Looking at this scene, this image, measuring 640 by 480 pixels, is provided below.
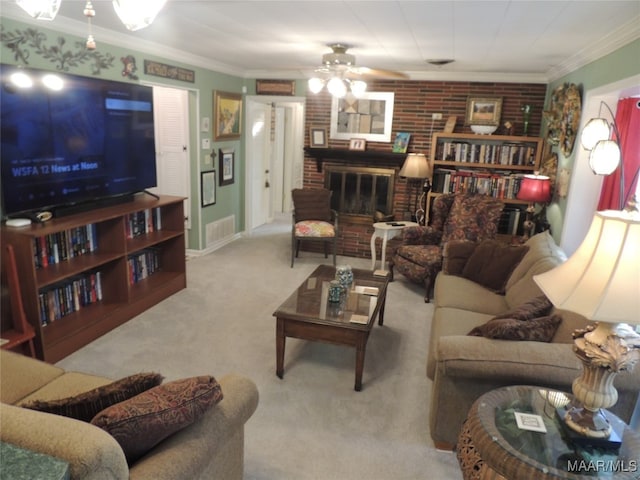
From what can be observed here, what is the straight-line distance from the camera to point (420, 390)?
111 inches

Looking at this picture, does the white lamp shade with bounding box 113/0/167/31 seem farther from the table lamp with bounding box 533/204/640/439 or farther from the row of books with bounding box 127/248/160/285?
the row of books with bounding box 127/248/160/285

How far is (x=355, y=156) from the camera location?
5.85m

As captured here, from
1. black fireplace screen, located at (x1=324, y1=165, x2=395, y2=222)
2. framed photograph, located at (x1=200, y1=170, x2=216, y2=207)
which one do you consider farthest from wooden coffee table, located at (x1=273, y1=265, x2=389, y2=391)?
black fireplace screen, located at (x1=324, y1=165, x2=395, y2=222)

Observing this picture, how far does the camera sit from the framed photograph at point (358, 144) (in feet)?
19.1

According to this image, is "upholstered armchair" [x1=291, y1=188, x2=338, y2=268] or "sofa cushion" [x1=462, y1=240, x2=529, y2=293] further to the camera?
"upholstered armchair" [x1=291, y1=188, x2=338, y2=268]

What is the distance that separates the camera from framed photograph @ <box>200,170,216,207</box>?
17.5 ft

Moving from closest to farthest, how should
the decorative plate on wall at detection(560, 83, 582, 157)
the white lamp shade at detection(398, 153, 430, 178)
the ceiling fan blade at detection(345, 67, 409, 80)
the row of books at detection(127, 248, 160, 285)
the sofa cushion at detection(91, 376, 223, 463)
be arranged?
the sofa cushion at detection(91, 376, 223, 463), the ceiling fan blade at detection(345, 67, 409, 80), the decorative plate on wall at detection(560, 83, 582, 157), the row of books at detection(127, 248, 160, 285), the white lamp shade at detection(398, 153, 430, 178)

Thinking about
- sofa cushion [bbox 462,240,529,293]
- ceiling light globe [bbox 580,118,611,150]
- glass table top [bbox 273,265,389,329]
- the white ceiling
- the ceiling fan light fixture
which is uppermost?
the ceiling fan light fixture

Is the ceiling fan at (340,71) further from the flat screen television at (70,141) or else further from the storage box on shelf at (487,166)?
the storage box on shelf at (487,166)

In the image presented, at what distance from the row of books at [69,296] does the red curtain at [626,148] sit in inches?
153

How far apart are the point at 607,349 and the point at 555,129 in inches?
137

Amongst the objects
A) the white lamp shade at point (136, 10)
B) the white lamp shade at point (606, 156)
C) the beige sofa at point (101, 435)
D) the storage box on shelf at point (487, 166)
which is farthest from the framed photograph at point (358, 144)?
the white lamp shade at point (136, 10)

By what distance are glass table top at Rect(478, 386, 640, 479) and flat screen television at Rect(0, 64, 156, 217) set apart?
2.94 metres

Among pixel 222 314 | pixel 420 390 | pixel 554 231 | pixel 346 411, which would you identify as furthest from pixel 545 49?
pixel 222 314
